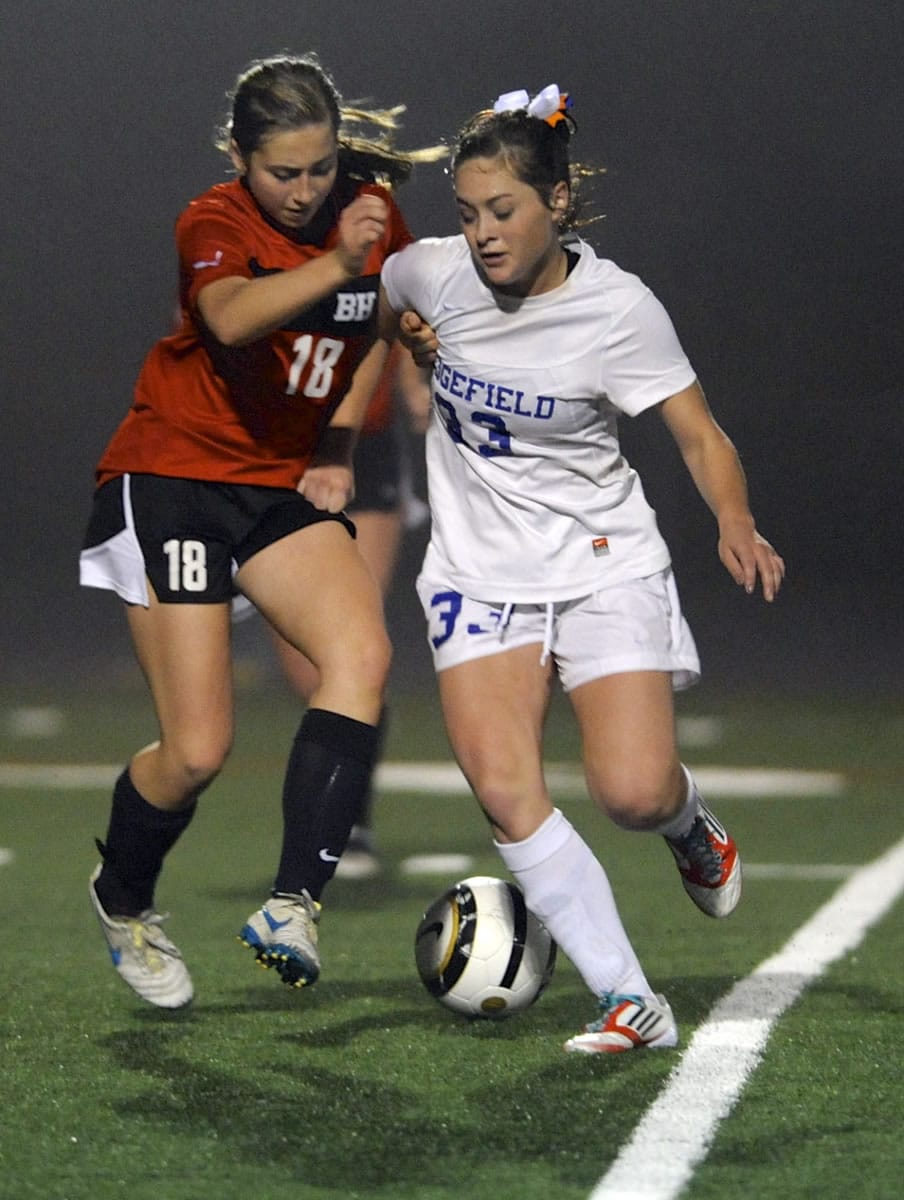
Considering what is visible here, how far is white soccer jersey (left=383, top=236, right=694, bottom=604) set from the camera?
357 centimetres

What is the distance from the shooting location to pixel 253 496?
385 cm

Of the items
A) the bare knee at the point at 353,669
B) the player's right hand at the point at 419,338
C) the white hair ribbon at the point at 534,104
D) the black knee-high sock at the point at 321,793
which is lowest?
the black knee-high sock at the point at 321,793

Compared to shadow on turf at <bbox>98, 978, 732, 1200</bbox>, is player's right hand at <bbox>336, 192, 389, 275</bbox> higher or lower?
higher

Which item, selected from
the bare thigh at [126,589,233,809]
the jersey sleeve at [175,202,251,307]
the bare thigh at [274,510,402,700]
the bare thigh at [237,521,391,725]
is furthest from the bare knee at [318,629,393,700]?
the bare thigh at [274,510,402,700]

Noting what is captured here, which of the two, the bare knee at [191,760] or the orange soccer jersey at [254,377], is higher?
the orange soccer jersey at [254,377]

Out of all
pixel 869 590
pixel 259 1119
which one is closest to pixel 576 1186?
pixel 259 1119

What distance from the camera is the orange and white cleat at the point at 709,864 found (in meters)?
4.02

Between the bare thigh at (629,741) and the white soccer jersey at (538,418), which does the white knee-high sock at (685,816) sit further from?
the white soccer jersey at (538,418)

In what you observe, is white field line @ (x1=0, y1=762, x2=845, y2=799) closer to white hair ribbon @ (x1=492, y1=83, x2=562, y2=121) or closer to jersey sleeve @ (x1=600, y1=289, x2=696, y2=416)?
jersey sleeve @ (x1=600, y1=289, x2=696, y2=416)

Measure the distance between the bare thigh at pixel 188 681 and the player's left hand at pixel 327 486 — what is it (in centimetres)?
27

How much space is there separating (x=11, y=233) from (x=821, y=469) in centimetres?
523

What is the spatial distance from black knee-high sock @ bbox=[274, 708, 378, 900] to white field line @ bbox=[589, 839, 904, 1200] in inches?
28.4

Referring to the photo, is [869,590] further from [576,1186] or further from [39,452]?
[576,1186]

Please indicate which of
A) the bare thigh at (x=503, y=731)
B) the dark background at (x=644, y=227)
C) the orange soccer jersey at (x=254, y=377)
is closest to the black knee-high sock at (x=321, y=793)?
the bare thigh at (x=503, y=731)
